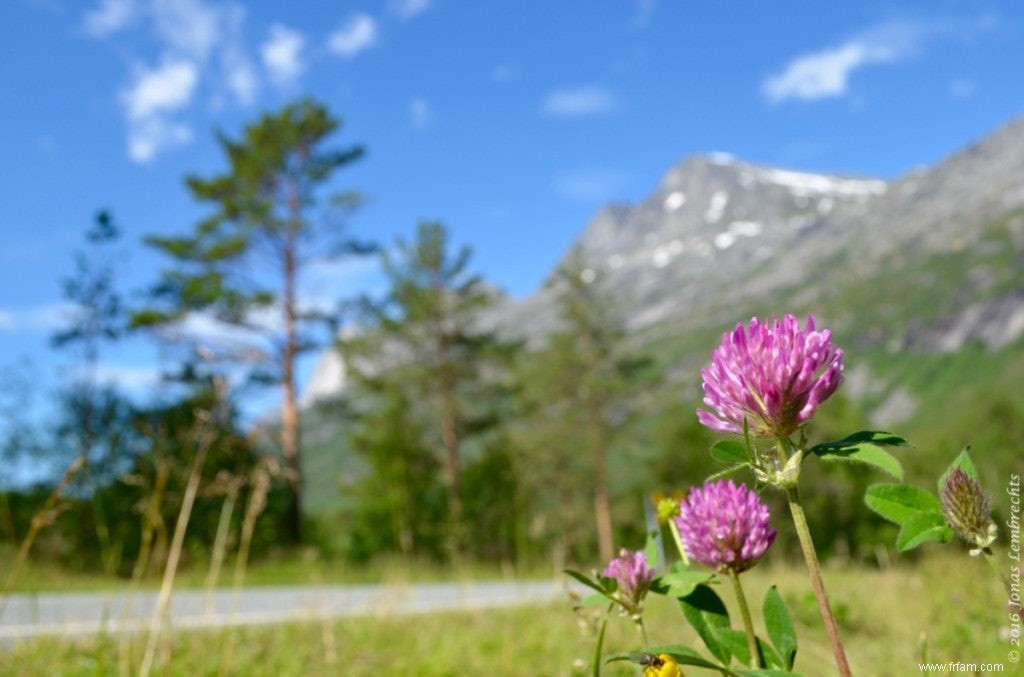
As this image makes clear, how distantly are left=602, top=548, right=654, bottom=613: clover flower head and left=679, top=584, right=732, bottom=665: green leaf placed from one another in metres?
0.06

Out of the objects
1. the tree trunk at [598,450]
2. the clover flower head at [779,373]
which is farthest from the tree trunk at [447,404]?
the clover flower head at [779,373]

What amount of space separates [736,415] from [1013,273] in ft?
617

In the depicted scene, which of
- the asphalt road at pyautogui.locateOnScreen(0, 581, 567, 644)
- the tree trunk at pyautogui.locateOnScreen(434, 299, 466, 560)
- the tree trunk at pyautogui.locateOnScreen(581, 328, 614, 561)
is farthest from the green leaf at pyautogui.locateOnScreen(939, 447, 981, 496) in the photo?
the tree trunk at pyautogui.locateOnScreen(581, 328, 614, 561)

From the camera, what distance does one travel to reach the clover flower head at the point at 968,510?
88 centimetres

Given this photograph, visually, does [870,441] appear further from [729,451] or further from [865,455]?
[729,451]

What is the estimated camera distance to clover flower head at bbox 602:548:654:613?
1.13 m

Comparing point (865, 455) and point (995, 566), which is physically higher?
point (865, 455)

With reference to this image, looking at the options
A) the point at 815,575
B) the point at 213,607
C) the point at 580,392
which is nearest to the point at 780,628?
the point at 815,575

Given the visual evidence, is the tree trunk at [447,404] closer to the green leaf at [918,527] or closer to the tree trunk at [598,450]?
the tree trunk at [598,450]

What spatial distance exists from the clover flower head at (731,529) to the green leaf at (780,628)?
0.05 m

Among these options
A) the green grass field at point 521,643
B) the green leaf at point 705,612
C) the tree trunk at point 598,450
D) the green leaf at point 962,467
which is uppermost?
the tree trunk at point 598,450

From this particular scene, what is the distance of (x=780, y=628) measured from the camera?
1.06 m

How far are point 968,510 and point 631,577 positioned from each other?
467 millimetres

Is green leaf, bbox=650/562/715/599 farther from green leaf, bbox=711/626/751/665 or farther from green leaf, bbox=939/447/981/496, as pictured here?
green leaf, bbox=939/447/981/496
